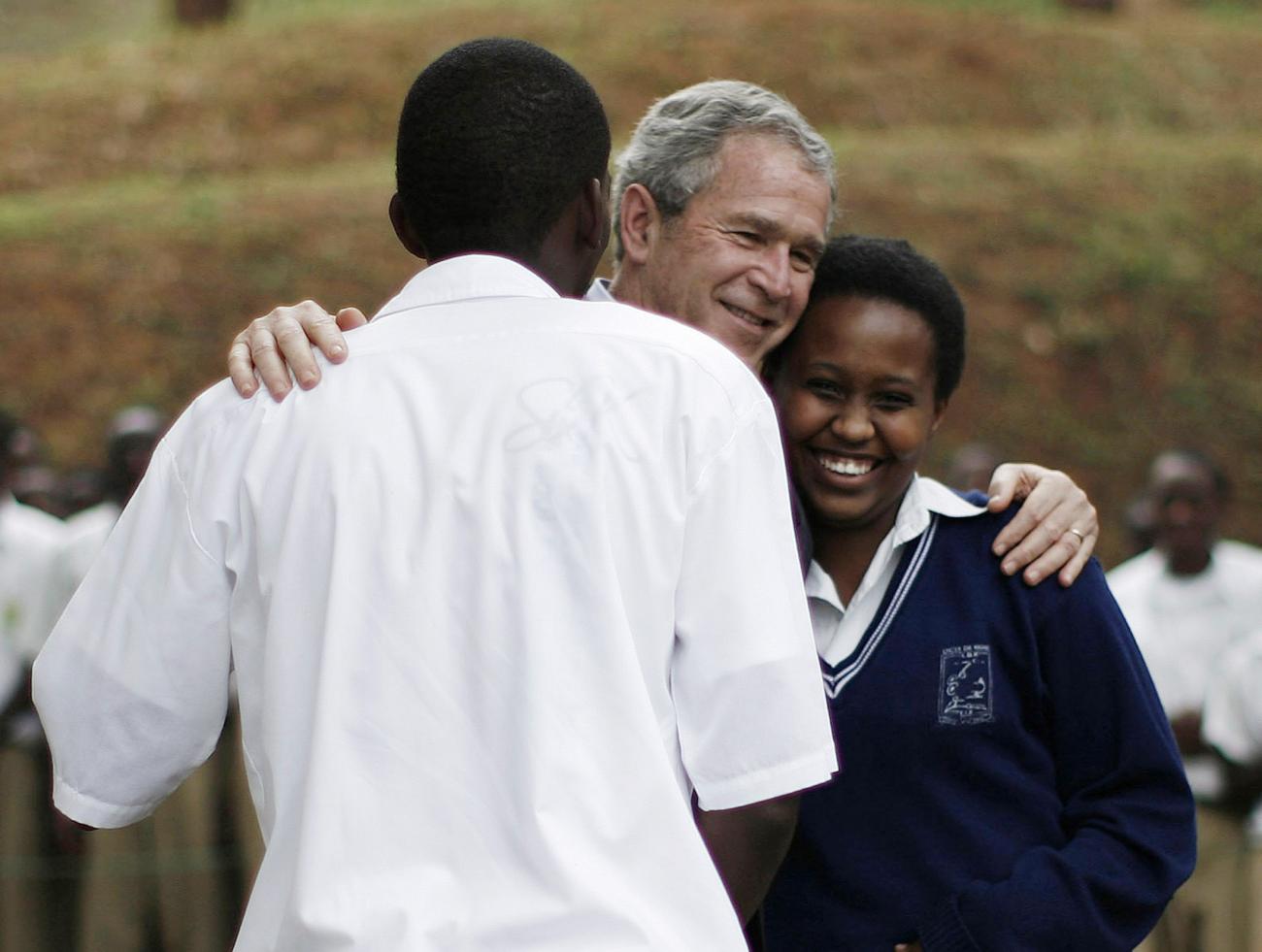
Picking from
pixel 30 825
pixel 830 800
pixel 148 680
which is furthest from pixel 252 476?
pixel 30 825

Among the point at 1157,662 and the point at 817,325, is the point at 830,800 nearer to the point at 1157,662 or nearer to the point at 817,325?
the point at 817,325

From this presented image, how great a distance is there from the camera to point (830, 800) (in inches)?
96.0

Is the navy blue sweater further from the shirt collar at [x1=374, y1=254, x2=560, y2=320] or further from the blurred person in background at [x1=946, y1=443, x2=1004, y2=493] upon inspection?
the blurred person in background at [x1=946, y1=443, x2=1004, y2=493]

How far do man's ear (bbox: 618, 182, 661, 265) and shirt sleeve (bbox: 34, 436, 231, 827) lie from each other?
1.11m

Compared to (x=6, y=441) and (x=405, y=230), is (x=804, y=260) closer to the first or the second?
(x=405, y=230)

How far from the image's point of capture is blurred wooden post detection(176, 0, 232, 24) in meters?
16.7

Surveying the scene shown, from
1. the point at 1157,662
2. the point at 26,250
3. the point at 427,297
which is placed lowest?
the point at 26,250

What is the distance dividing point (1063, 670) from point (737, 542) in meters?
0.80

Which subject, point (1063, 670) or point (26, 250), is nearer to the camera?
point (1063, 670)

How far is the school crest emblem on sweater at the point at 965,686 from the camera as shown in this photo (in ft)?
7.94

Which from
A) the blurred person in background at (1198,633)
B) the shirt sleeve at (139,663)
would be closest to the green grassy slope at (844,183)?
the blurred person in background at (1198,633)

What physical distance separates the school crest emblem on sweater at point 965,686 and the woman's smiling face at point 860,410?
278 mm

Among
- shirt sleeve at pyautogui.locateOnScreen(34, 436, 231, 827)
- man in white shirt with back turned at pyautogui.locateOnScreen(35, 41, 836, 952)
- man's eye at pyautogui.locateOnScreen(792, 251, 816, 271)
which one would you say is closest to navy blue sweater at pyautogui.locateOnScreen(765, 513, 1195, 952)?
man in white shirt with back turned at pyautogui.locateOnScreen(35, 41, 836, 952)

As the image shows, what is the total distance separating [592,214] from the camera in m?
2.03
